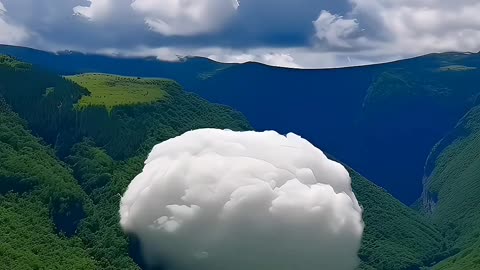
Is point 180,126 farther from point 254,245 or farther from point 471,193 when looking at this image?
point 471,193

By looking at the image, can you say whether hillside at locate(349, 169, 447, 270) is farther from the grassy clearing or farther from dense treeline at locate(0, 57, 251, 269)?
the grassy clearing

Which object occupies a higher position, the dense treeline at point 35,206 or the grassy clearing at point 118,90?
the grassy clearing at point 118,90

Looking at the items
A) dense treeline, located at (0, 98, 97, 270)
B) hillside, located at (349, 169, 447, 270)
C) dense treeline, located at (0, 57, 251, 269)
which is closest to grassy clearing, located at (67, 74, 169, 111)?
dense treeline, located at (0, 57, 251, 269)

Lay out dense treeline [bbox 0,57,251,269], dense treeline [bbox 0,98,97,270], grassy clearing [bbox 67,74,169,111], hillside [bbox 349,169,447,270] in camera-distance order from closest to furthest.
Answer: dense treeline [bbox 0,98,97,270], dense treeline [bbox 0,57,251,269], hillside [bbox 349,169,447,270], grassy clearing [bbox 67,74,169,111]

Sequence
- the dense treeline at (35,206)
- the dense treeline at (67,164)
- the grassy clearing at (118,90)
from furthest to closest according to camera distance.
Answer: the grassy clearing at (118,90), the dense treeline at (67,164), the dense treeline at (35,206)

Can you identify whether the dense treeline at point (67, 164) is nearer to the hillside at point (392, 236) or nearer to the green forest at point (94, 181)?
the green forest at point (94, 181)

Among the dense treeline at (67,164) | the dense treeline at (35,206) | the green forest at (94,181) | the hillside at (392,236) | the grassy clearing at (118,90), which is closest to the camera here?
the dense treeline at (35,206)

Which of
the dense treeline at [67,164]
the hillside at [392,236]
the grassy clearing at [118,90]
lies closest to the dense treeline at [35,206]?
the dense treeline at [67,164]

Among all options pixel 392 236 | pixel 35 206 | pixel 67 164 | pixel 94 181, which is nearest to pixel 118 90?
pixel 67 164

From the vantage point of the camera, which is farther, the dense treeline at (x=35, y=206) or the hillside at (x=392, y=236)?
the hillside at (x=392, y=236)

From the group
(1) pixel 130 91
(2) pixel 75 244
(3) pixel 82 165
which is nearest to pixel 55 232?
(2) pixel 75 244
